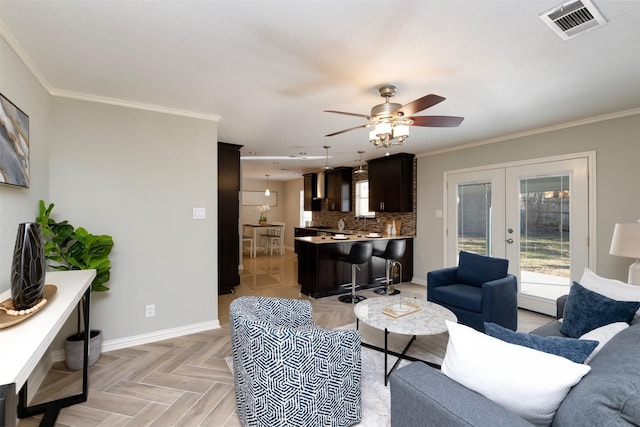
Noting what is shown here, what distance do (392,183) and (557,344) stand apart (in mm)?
4584

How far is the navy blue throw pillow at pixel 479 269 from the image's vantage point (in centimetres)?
322

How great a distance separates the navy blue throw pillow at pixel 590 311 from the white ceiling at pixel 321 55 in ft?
5.61

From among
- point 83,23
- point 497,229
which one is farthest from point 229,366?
point 497,229

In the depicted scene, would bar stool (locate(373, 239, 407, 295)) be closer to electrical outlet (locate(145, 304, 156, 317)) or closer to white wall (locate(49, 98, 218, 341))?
white wall (locate(49, 98, 218, 341))

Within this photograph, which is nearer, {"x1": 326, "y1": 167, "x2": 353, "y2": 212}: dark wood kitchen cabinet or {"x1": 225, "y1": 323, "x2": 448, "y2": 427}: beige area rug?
{"x1": 225, "y1": 323, "x2": 448, "y2": 427}: beige area rug

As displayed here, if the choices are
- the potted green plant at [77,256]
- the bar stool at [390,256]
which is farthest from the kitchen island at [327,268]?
the potted green plant at [77,256]

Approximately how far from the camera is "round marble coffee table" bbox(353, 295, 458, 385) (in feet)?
7.21

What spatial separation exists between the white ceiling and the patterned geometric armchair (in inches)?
69.5

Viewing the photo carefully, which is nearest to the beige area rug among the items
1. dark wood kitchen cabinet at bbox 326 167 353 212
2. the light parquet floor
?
the light parquet floor

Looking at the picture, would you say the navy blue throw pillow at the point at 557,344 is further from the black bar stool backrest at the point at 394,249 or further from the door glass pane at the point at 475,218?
the door glass pane at the point at 475,218

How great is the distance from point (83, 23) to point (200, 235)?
6.93 feet

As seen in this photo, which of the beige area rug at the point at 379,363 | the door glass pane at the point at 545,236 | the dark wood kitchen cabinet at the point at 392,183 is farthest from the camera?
the dark wood kitchen cabinet at the point at 392,183

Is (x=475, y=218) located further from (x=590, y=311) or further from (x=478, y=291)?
(x=590, y=311)

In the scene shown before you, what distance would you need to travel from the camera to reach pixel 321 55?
6.59 ft
